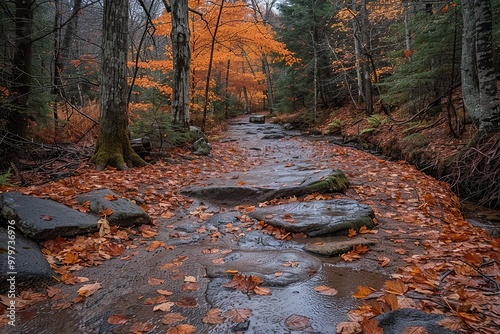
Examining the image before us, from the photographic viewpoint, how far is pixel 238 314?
2.12 metres

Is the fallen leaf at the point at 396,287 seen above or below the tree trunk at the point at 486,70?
below

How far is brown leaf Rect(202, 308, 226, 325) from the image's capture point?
204cm

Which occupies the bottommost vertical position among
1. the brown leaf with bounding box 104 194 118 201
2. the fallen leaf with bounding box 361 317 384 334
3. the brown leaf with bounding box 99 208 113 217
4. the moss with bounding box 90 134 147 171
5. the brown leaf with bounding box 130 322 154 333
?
the brown leaf with bounding box 130 322 154 333

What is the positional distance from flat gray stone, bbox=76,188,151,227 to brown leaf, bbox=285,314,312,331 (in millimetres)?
2560

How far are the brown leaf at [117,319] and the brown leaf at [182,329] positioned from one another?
36 cm

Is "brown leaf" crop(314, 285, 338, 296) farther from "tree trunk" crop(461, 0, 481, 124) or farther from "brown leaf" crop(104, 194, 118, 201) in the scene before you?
"tree trunk" crop(461, 0, 481, 124)

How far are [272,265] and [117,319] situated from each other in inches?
54.8

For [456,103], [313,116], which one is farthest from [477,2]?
[313,116]

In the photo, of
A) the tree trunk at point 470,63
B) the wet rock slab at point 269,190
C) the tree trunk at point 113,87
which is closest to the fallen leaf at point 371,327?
the wet rock slab at point 269,190

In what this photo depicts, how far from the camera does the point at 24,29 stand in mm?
6496

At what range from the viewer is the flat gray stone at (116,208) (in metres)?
3.75

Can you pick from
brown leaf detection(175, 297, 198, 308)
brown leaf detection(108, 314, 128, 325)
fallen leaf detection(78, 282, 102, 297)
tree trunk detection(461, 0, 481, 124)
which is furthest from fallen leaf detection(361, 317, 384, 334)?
tree trunk detection(461, 0, 481, 124)

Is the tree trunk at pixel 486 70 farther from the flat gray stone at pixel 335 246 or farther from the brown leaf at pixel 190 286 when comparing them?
the brown leaf at pixel 190 286

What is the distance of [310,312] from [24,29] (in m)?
7.95
